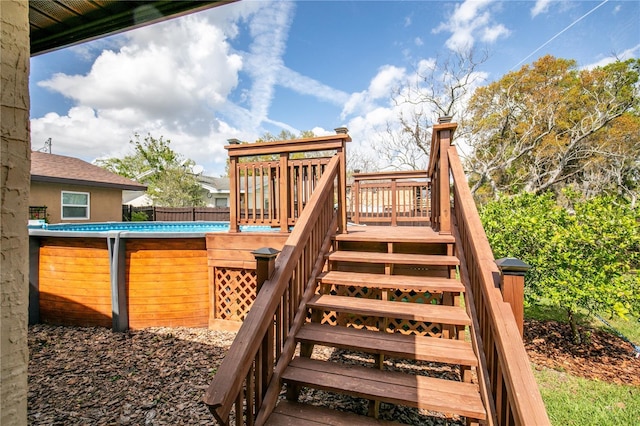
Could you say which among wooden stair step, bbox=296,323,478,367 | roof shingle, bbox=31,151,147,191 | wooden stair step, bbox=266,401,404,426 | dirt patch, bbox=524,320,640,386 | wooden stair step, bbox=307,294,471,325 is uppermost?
roof shingle, bbox=31,151,147,191

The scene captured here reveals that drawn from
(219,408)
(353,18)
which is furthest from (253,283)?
(353,18)

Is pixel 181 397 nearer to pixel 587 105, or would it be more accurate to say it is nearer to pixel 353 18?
pixel 353 18

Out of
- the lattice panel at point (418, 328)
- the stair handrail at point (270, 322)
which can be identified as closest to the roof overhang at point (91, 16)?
the stair handrail at point (270, 322)

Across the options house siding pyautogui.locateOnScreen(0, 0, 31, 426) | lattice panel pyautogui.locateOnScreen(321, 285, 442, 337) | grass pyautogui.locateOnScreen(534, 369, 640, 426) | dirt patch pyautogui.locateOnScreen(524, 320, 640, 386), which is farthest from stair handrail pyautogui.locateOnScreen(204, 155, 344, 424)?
dirt patch pyautogui.locateOnScreen(524, 320, 640, 386)

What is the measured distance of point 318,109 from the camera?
2280cm

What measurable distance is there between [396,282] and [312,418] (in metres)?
1.34

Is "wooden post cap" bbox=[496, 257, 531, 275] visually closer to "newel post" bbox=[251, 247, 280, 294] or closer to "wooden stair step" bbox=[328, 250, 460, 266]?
"wooden stair step" bbox=[328, 250, 460, 266]

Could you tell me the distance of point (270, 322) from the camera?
1969 millimetres

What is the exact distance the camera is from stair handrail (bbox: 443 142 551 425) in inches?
51.7

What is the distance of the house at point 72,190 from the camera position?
33.8 ft

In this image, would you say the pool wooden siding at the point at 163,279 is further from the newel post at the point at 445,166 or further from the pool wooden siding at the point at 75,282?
the newel post at the point at 445,166

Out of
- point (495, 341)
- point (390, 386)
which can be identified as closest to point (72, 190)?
point (390, 386)

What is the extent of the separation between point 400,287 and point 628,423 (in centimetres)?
207

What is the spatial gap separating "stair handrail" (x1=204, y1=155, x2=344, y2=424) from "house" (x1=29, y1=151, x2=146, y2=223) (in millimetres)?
11697
